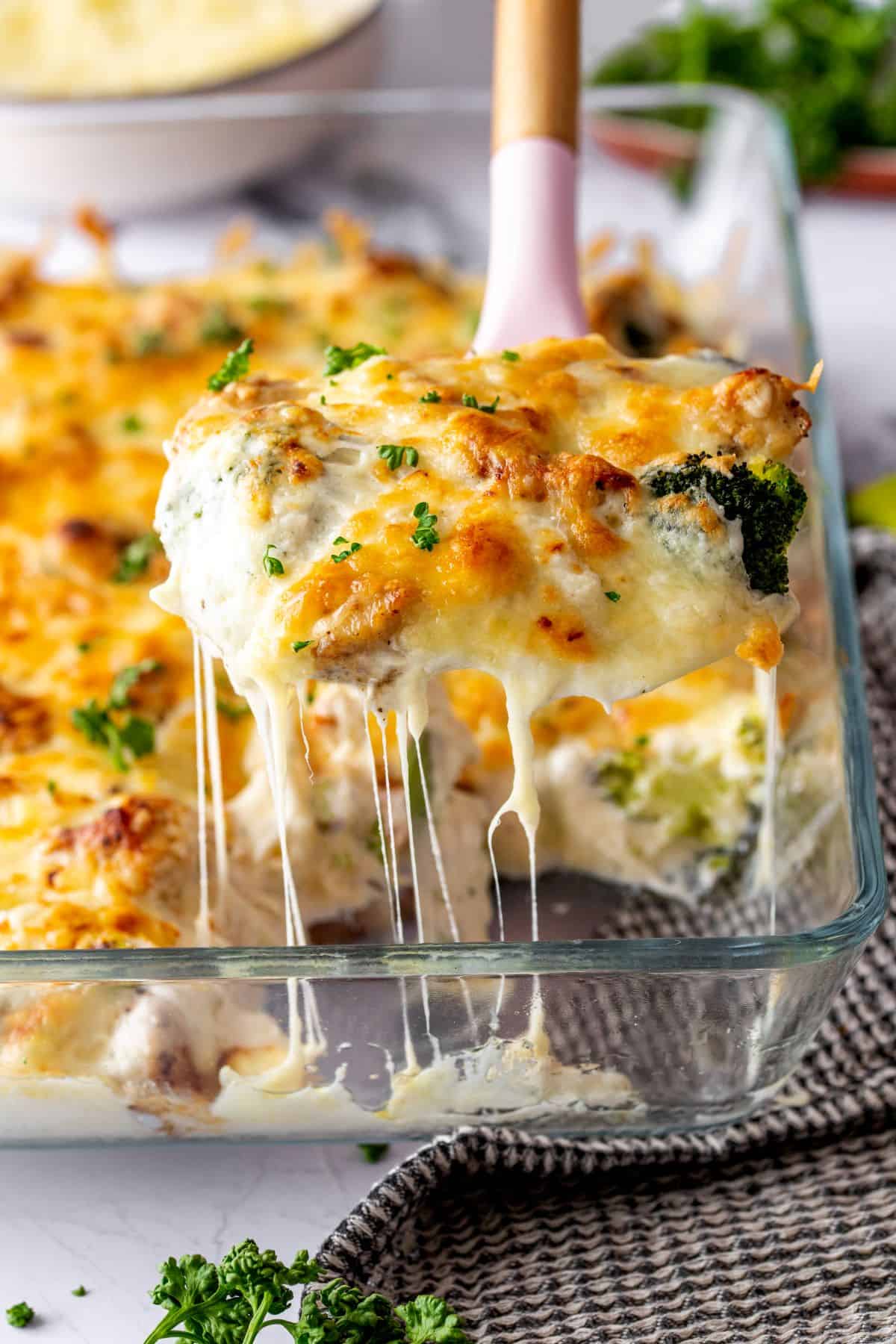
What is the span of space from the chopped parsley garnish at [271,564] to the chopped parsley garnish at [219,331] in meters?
1.32

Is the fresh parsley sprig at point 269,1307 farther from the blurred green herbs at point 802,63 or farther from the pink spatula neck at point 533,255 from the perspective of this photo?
the blurred green herbs at point 802,63

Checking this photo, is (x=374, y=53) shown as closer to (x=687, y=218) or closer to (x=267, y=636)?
(x=687, y=218)

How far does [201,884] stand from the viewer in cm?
206

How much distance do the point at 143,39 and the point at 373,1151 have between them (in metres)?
2.93

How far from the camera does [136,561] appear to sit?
2.49 m

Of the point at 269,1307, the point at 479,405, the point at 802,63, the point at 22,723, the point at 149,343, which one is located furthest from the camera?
the point at 802,63

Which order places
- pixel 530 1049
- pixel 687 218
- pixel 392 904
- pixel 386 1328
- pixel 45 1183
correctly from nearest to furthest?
pixel 386 1328, pixel 530 1049, pixel 45 1183, pixel 392 904, pixel 687 218

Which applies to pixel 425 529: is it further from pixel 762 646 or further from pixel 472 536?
pixel 762 646

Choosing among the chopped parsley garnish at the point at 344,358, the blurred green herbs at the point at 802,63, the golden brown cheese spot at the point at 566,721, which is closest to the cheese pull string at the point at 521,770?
the chopped parsley garnish at the point at 344,358

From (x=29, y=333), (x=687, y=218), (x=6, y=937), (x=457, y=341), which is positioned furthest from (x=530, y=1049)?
(x=687, y=218)

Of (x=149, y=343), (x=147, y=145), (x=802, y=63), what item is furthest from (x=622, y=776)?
(x=802, y=63)

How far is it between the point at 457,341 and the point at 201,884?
130cm

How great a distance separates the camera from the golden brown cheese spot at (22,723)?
2.19 meters

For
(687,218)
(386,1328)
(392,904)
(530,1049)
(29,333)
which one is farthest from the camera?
(687,218)
